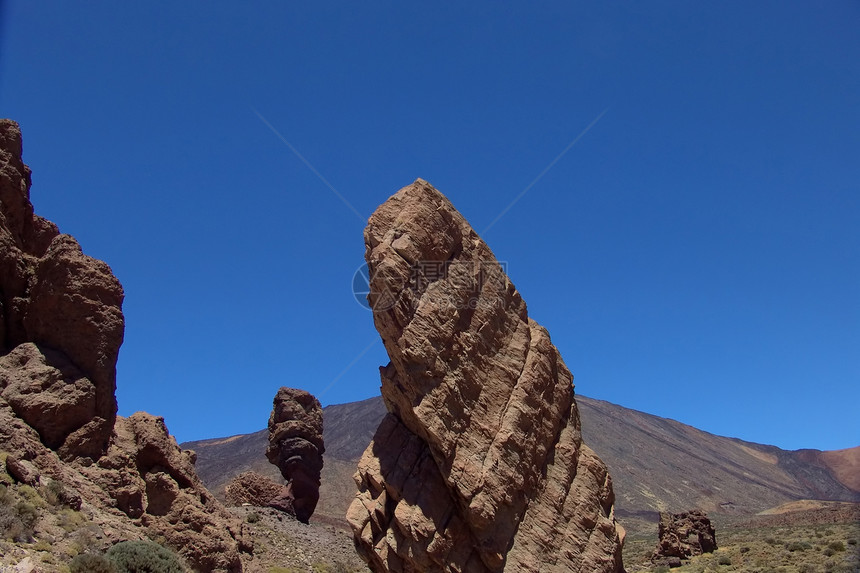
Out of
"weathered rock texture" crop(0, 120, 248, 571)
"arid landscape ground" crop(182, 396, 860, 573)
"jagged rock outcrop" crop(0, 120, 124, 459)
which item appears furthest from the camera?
"arid landscape ground" crop(182, 396, 860, 573)

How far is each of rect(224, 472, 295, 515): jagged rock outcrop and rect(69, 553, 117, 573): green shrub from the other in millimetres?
32783

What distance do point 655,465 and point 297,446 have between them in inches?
4593

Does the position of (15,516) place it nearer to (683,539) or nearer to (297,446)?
(297,446)

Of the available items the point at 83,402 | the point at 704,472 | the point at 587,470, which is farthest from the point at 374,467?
the point at 704,472

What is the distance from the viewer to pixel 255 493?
46438 mm

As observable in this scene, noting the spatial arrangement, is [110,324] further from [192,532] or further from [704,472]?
[704,472]

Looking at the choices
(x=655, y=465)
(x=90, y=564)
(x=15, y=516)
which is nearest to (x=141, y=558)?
(x=90, y=564)

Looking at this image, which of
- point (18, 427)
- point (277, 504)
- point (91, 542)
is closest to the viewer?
point (91, 542)

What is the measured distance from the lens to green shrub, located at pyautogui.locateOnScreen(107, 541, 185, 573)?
15000 mm

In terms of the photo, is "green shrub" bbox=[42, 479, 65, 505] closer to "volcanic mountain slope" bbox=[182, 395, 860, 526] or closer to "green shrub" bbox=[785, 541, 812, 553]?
"green shrub" bbox=[785, 541, 812, 553]

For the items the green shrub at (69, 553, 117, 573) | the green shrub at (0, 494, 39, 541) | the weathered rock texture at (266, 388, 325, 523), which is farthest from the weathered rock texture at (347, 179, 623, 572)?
the weathered rock texture at (266, 388, 325, 523)

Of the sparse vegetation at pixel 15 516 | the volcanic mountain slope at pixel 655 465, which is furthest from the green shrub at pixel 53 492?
the volcanic mountain slope at pixel 655 465

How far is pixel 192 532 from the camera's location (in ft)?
64.8

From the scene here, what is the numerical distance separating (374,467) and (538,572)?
5101mm
